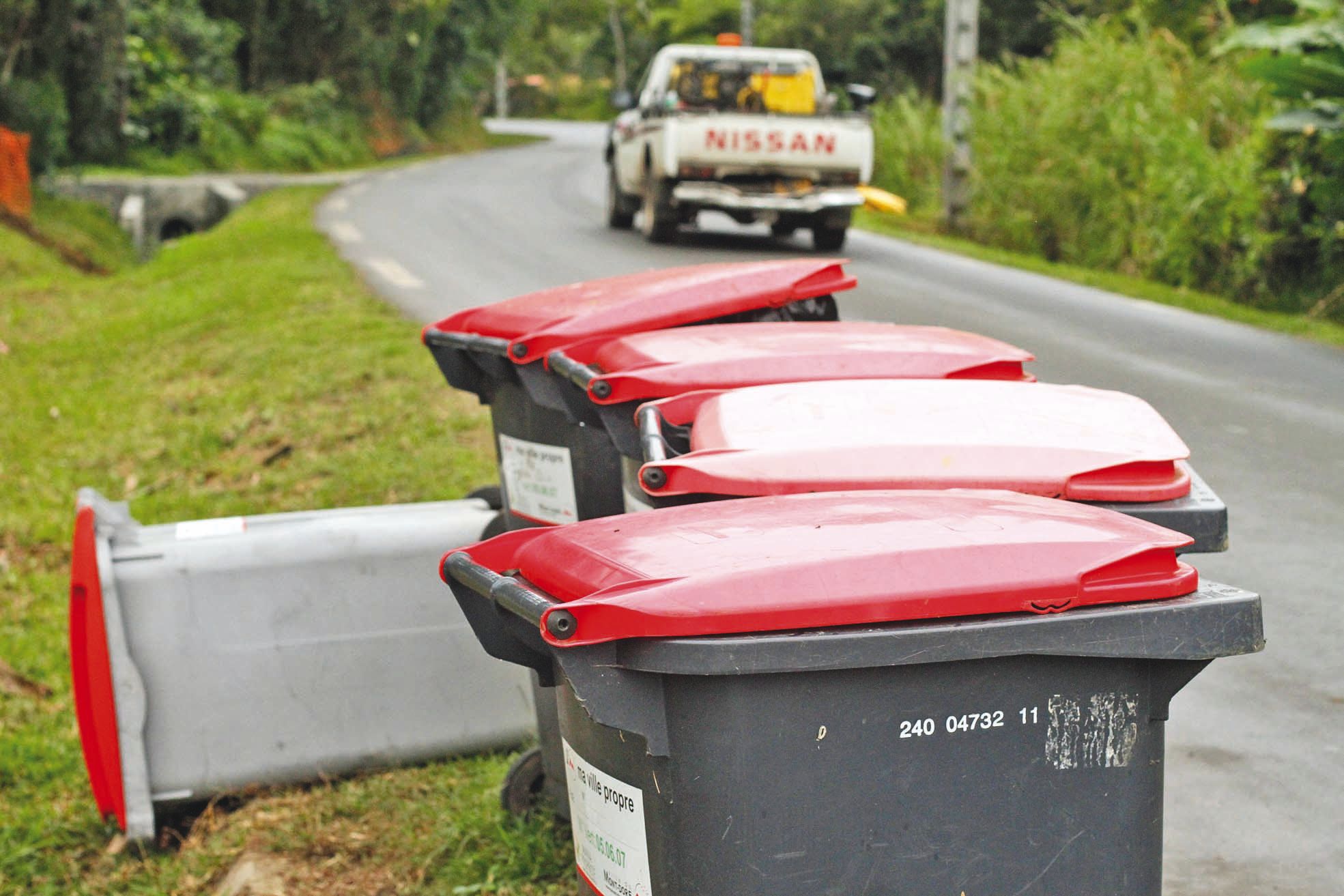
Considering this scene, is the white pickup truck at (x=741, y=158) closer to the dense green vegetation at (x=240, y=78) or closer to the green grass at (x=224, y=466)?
the green grass at (x=224, y=466)

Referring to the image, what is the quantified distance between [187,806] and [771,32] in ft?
171

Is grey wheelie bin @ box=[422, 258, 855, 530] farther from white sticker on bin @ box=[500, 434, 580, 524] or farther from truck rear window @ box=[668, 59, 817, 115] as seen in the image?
truck rear window @ box=[668, 59, 817, 115]

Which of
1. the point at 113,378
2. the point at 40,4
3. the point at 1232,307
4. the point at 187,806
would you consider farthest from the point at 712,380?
the point at 40,4

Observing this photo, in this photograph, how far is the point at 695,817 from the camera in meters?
1.94

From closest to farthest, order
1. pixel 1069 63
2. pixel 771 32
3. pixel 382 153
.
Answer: pixel 1069 63
pixel 382 153
pixel 771 32

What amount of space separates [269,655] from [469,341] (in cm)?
105

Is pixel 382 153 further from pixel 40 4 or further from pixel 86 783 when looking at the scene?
pixel 86 783

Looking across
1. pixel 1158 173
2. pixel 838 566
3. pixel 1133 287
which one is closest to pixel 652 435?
pixel 838 566

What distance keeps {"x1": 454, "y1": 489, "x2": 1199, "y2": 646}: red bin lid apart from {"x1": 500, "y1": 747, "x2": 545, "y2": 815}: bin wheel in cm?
164

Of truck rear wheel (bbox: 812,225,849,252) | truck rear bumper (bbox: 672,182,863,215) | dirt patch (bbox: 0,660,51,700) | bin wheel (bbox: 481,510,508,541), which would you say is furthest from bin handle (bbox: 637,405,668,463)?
truck rear wheel (bbox: 812,225,849,252)

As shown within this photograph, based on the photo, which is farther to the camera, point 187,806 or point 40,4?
point 40,4

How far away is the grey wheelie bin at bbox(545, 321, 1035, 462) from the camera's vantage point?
3.08 metres

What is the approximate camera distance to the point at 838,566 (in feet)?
6.34

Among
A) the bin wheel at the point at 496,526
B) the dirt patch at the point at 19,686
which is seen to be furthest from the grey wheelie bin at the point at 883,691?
the dirt patch at the point at 19,686
